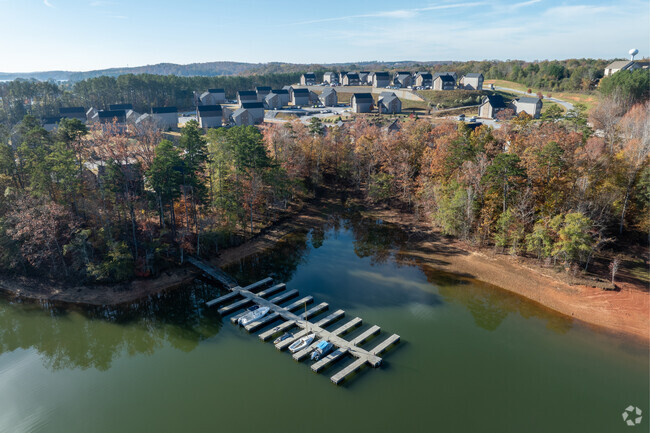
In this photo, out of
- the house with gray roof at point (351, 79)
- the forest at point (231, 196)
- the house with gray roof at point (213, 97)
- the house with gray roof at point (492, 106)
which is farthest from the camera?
the house with gray roof at point (351, 79)

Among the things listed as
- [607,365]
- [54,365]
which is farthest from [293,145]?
[607,365]

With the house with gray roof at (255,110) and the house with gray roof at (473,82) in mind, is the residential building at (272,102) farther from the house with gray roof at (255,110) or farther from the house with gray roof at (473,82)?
the house with gray roof at (473,82)

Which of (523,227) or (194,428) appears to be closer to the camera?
(194,428)

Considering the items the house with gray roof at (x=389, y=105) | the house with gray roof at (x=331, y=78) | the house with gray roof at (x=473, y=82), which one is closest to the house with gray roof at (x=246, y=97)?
the house with gray roof at (x=389, y=105)

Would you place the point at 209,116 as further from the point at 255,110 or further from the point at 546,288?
the point at 546,288

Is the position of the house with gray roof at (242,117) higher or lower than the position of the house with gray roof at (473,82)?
lower

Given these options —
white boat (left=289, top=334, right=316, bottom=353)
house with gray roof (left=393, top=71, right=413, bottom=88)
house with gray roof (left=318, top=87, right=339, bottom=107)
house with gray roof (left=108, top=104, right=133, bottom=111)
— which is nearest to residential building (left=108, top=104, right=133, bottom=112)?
house with gray roof (left=108, top=104, right=133, bottom=111)

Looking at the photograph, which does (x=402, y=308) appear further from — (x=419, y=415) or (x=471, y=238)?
(x=471, y=238)

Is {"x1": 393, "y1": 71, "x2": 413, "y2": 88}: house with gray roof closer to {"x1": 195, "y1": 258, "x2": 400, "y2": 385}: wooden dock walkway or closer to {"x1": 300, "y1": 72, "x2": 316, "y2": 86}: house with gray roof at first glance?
{"x1": 300, "y1": 72, "x2": 316, "y2": 86}: house with gray roof
